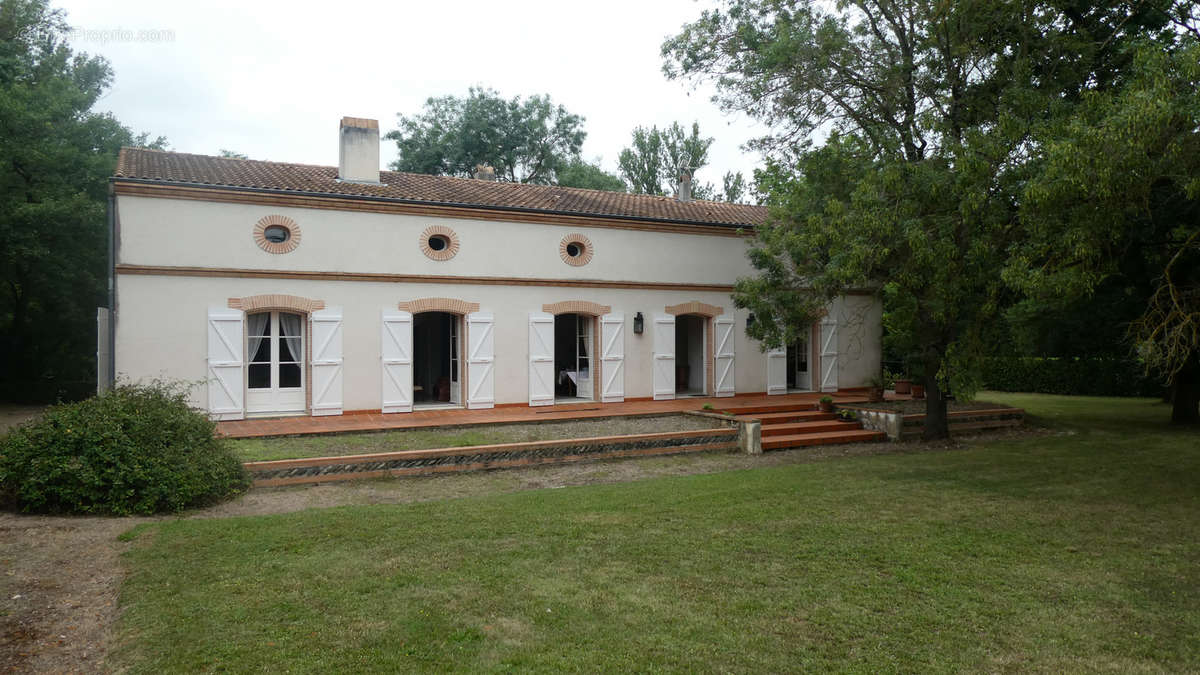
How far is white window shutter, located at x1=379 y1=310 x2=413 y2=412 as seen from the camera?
13.0 meters

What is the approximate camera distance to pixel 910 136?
38.0ft

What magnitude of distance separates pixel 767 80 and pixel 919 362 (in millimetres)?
5793

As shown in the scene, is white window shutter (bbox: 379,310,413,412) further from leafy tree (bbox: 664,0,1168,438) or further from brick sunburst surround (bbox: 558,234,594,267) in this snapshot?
leafy tree (bbox: 664,0,1168,438)

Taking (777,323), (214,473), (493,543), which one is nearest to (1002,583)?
(493,543)

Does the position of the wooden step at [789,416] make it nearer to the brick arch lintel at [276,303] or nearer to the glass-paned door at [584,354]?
the glass-paned door at [584,354]

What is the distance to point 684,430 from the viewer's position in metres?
11.7

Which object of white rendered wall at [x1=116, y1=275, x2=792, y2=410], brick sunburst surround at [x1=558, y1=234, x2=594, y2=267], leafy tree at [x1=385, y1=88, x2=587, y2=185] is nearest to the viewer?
white rendered wall at [x1=116, y1=275, x2=792, y2=410]

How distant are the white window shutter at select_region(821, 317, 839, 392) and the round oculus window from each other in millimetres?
11247

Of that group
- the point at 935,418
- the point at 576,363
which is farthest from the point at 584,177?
the point at 935,418

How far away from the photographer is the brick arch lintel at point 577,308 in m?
14.4

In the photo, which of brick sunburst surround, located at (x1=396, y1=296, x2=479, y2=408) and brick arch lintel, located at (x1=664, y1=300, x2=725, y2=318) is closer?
brick sunburst surround, located at (x1=396, y1=296, x2=479, y2=408)

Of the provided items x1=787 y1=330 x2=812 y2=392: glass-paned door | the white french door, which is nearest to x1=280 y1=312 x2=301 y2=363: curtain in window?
the white french door

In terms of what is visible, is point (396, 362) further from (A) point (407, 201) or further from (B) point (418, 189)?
(B) point (418, 189)

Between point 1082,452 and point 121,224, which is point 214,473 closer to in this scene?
Result: point 121,224
